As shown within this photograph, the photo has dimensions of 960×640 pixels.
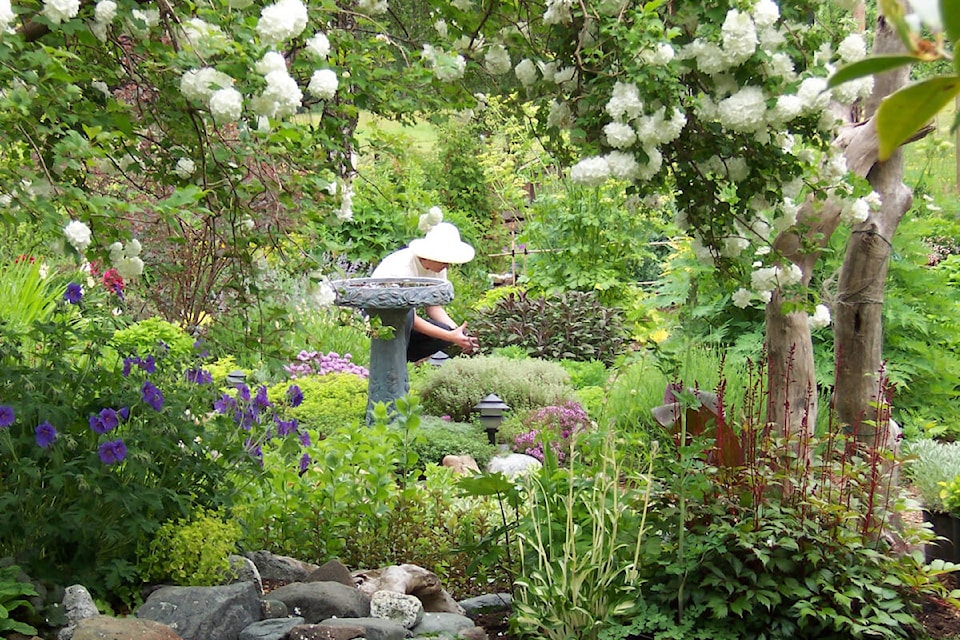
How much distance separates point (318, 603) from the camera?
3039mm

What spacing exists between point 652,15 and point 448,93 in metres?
0.75

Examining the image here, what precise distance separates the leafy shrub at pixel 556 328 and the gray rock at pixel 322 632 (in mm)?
5633

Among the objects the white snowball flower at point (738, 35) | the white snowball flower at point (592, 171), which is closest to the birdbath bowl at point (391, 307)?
the white snowball flower at point (592, 171)

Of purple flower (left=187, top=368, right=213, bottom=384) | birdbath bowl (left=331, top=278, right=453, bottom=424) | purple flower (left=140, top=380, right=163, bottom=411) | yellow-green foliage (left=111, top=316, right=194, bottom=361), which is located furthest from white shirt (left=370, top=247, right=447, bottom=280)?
purple flower (left=140, top=380, right=163, bottom=411)

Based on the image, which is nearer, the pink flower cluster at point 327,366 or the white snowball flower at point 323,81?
the white snowball flower at point 323,81

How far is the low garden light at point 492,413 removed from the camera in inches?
232

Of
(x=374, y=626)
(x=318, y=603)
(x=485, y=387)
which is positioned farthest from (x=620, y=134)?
(x=485, y=387)

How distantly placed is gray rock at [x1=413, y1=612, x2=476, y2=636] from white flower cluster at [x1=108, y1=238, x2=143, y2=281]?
140 cm

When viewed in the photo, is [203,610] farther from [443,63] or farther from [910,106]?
[910,106]

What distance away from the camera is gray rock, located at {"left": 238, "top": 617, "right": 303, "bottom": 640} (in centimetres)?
279

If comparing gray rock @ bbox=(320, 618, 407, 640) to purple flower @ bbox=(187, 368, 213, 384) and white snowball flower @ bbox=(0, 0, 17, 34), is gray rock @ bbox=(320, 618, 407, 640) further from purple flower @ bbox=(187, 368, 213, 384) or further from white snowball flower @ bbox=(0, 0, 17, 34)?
white snowball flower @ bbox=(0, 0, 17, 34)

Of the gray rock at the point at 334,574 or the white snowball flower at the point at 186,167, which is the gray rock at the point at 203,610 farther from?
the white snowball flower at the point at 186,167

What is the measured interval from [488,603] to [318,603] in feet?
2.18

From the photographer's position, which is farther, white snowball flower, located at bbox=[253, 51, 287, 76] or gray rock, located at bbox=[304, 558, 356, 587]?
gray rock, located at bbox=[304, 558, 356, 587]
